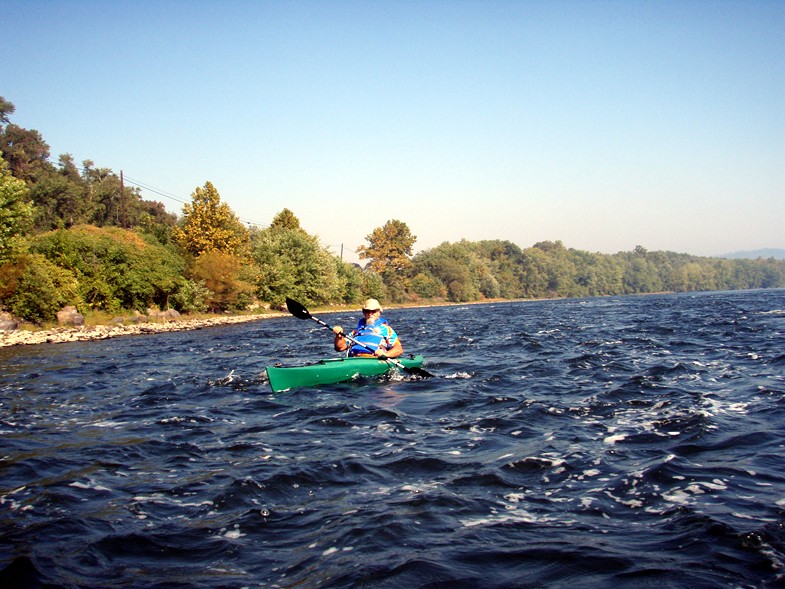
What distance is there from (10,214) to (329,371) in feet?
60.9

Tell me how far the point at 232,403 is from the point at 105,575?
6.01m

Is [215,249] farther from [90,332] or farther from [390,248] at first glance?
[390,248]

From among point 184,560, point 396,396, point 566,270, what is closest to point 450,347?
point 396,396

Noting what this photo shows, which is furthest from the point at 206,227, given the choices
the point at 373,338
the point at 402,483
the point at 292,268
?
the point at 402,483

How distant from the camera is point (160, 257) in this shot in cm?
3641

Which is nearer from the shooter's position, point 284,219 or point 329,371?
point 329,371

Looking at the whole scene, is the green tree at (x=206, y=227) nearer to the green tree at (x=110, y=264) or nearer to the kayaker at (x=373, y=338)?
the green tree at (x=110, y=264)

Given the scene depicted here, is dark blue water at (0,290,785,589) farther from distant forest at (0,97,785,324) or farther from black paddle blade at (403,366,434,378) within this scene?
distant forest at (0,97,785,324)

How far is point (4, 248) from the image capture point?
76.3 ft

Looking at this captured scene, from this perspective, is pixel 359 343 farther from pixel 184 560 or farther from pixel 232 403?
pixel 184 560

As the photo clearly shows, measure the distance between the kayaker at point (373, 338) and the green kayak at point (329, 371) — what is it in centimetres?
Answer: 30

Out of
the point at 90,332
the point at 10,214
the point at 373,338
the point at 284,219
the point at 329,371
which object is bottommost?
the point at 329,371

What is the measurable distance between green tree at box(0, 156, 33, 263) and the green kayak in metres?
17.9

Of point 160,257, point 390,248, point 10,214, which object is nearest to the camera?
point 10,214
